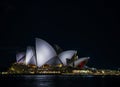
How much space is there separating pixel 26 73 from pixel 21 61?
11410mm

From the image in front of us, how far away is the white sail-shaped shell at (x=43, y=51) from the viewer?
5650 inches

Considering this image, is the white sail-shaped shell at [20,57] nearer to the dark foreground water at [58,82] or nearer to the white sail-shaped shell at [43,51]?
the white sail-shaped shell at [43,51]

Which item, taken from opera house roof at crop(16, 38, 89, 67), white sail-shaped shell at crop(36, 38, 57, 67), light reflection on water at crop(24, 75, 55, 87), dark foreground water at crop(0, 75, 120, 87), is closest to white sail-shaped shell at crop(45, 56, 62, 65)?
opera house roof at crop(16, 38, 89, 67)

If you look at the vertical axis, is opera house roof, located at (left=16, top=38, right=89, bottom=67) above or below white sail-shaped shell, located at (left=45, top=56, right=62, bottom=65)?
above

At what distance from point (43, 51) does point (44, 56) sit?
488 cm

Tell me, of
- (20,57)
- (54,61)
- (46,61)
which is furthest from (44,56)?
(20,57)

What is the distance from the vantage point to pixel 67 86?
10225cm

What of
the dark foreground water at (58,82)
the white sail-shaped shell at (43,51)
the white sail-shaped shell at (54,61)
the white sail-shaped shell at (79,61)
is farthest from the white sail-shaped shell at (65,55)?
the dark foreground water at (58,82)

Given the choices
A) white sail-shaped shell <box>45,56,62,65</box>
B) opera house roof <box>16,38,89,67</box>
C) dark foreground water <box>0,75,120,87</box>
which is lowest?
dark foreground water <box>0,75,120,87</box>

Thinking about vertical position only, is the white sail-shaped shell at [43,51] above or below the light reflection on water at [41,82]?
above

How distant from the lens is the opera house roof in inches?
5674

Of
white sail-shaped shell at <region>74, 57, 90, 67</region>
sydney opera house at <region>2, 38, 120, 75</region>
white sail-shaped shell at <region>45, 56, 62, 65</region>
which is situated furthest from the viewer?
white sail-shaped shell at <region>74, 57, 90, 67</region>

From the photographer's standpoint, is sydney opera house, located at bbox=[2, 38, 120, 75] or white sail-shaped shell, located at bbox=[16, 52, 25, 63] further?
white sail-shaped shell, located at bbox=[16, 52, 25, 63]

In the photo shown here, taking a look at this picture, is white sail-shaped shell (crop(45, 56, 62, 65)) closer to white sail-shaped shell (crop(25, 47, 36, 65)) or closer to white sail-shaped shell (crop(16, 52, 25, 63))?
white sail-shaped shell (crop(25, 47, 36, 65))
